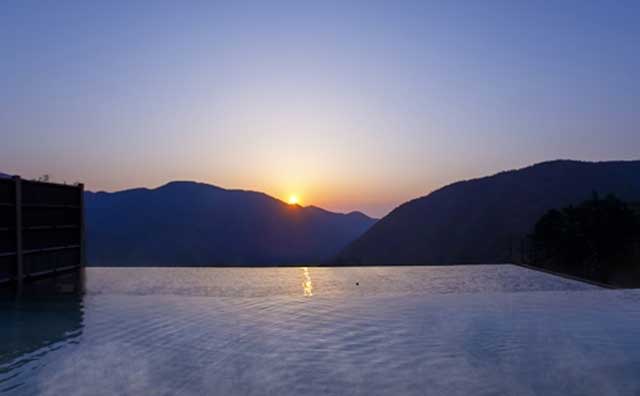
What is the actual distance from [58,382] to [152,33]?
33.9 feet

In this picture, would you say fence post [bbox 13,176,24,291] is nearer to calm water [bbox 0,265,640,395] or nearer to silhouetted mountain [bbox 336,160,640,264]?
calm water [bbox 0,265,640,395]

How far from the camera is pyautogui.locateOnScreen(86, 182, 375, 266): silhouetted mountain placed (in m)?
70.5

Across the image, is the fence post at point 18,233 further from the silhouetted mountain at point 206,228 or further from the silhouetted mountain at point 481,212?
the silhouetted mountain at point 206,228

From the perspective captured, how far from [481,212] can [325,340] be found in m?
55.2

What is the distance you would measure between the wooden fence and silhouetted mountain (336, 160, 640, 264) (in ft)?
127

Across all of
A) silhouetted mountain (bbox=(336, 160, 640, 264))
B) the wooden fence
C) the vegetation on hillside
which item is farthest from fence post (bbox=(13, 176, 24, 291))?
silhouetted mountain (bbox=(336, 160, 640, 264))

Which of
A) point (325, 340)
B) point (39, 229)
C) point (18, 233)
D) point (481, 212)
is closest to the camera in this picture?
point (325, 340)

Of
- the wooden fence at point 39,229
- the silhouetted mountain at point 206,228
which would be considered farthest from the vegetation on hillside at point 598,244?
the silhouetted mountain at point 206,228

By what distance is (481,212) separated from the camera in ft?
190

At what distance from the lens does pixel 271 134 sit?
17.6m

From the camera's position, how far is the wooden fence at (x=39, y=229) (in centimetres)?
1005

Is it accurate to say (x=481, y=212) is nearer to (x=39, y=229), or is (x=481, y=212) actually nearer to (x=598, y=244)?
(x=598, y=244)

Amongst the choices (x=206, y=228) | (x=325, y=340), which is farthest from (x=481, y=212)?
(x=325, y=340)

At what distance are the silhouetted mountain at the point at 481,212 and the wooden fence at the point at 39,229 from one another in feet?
127
